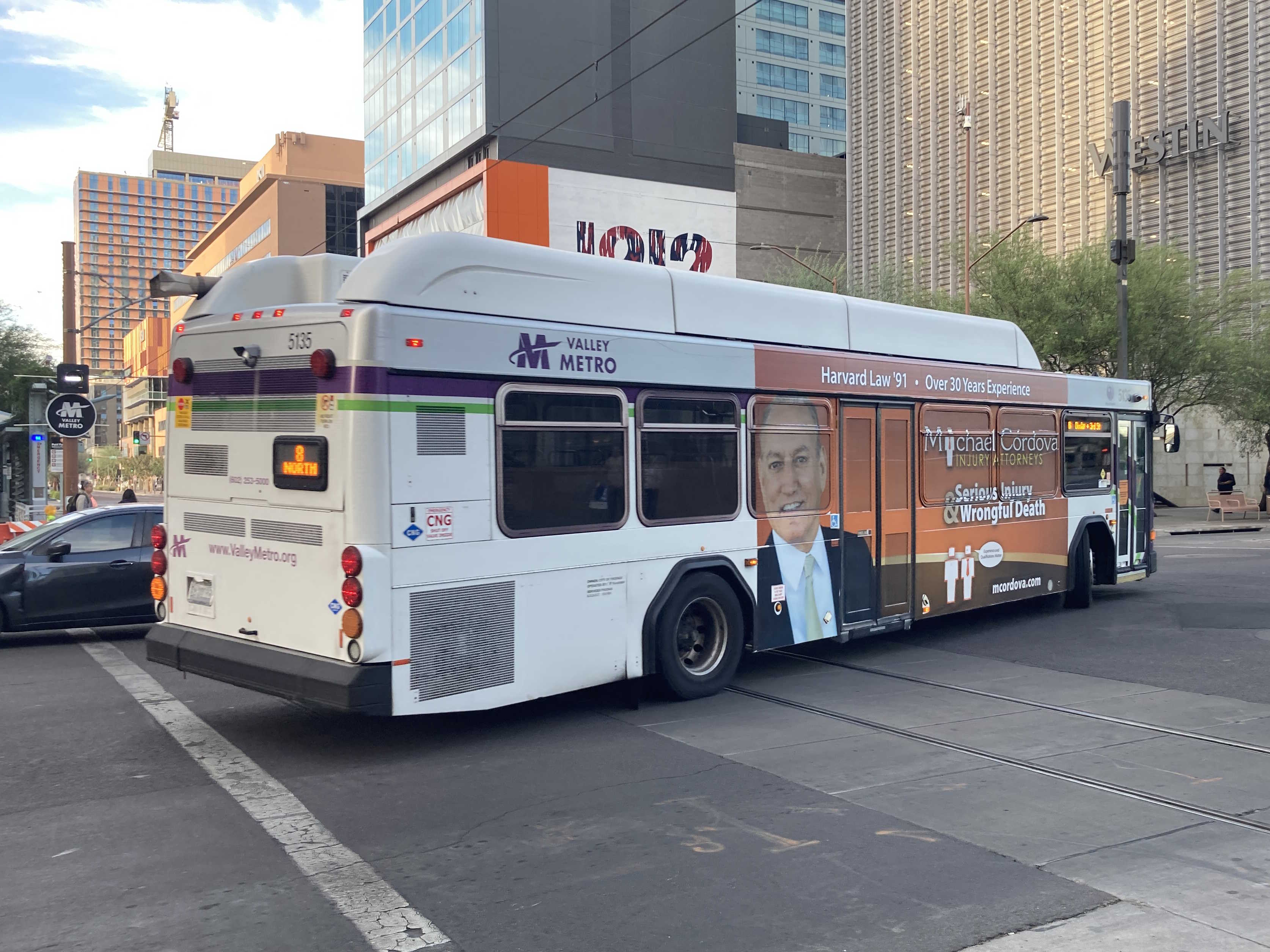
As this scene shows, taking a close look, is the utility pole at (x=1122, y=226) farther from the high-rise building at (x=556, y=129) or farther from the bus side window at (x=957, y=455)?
the high-rise building at (x=556, y=129)

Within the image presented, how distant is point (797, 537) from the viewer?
9359mm

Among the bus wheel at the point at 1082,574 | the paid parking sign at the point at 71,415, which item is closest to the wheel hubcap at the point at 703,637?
the bus wheel at the point at 1082,574

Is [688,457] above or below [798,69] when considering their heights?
below

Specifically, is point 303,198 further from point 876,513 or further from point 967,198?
point 876,513

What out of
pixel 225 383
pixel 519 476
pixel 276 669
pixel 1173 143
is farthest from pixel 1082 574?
pixel 1173 143

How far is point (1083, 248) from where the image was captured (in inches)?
1330

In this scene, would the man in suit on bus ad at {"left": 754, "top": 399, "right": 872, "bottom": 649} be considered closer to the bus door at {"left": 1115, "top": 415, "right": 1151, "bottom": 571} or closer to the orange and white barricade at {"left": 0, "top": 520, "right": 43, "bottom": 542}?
the bus door at {"left": 1115, "top": 415, "right": 1151, "bottom": 571}

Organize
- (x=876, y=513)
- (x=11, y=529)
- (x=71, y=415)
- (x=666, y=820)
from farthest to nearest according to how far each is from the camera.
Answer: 1. (x=71, y=415)
2. (x=11, y=529)
3. (x=876, y=513)
4. (x=666, y=820)

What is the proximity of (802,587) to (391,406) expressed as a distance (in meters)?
4.25

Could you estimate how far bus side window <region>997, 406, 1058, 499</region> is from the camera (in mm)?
11789

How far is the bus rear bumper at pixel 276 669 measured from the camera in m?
6.46

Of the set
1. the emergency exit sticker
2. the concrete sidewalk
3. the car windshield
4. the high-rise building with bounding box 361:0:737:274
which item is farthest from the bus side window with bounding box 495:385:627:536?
the high-rise building with bounding box 361:0:737:274

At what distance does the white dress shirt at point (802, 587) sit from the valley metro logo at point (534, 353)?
2.73 meters

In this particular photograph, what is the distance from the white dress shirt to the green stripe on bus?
3438 mm
